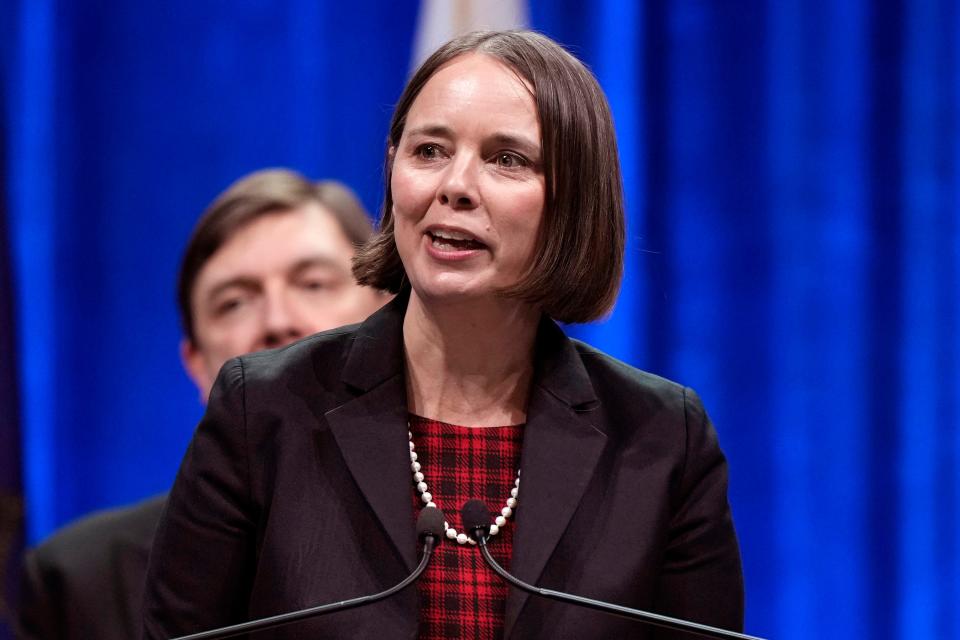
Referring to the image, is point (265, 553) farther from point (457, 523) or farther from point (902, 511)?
point (902, 511)

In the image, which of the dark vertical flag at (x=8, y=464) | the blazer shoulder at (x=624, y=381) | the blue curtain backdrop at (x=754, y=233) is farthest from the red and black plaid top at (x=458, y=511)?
the blue curtain backdrop at (x=754, y=233)

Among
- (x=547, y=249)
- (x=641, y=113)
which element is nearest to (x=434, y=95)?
(x=547, y=249)

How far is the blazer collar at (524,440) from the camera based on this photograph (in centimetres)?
142

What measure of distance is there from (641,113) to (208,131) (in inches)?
40.2

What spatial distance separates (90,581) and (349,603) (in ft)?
3.64

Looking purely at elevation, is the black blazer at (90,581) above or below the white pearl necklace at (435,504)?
below

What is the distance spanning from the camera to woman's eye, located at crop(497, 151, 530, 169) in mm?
1476

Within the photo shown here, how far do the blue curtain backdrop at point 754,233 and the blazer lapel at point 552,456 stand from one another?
4.64ft

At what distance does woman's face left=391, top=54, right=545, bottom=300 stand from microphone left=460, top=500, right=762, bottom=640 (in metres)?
0.25

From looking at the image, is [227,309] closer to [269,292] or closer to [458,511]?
[269,292]

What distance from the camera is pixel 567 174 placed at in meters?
1.50

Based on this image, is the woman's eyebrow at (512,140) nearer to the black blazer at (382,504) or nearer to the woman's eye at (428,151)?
the woman's eye at (428,151)

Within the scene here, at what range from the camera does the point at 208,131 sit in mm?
3182

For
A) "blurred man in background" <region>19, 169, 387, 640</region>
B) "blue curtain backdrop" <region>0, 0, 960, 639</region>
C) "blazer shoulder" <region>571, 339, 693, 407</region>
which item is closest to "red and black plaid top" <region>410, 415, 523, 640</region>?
"blazer shoulder" <region>571, 339, 693, 407</region>
